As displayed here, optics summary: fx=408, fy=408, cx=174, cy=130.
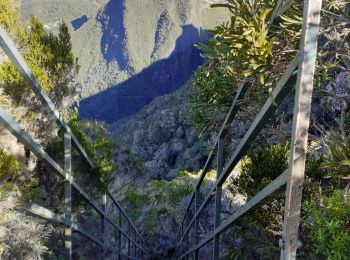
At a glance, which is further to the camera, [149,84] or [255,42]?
[149,84]

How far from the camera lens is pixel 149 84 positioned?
158 m

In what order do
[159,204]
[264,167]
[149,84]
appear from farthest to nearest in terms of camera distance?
[149,84]
[159,204]
[264,167]

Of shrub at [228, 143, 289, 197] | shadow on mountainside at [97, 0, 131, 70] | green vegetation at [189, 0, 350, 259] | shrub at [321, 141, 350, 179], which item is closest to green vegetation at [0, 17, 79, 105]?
green vegetation at [189, 0, 350, 259]

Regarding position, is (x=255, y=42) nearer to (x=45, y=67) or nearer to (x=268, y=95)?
(x=268, y=95)

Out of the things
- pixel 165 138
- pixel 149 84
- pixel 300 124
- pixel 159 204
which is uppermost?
pixel 300 124

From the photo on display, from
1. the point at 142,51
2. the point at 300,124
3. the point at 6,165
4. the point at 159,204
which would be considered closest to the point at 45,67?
the point at 6,165

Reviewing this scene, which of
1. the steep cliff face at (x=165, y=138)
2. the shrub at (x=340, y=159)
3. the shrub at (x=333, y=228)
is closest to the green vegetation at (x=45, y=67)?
the shrub at (x=340, y=159)

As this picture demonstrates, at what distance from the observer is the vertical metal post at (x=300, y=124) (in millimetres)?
1319

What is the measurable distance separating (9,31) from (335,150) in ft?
21.9

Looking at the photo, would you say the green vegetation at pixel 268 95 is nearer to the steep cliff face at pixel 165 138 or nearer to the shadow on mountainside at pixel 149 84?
the steep cliff face at pixel 165 138

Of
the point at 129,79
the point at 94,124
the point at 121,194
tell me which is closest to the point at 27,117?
the point at 121,194

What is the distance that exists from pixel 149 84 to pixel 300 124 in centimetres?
15774

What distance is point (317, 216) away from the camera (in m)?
1.40

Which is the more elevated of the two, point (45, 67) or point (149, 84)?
point (45, 67)
